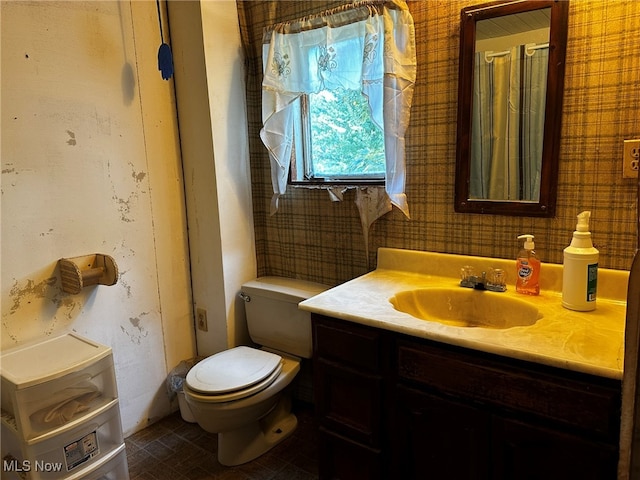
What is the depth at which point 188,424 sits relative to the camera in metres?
2.15

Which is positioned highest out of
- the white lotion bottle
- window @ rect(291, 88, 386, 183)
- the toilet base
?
window @ rect(291, 88, 386, 183)

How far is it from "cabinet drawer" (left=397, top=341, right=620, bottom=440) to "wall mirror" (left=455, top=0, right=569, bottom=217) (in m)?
0.62

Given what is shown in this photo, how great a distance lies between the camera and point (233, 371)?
1792mm

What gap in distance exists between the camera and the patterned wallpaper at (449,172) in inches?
52.0

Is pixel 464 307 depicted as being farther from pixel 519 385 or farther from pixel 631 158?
pixel 631 158

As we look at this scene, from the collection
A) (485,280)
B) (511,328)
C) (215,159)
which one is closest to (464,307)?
(485,280)

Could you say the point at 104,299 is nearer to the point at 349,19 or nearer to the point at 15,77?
the point at 15,77

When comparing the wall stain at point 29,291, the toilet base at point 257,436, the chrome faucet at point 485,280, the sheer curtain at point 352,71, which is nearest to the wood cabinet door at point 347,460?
the toilet base at point 257,436

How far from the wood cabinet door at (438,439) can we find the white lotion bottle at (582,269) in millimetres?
461

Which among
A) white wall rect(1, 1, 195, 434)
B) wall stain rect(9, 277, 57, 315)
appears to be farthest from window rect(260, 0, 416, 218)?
wall stain rect(9, 277, 57, 315)

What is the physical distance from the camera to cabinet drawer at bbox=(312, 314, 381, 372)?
1336 mm

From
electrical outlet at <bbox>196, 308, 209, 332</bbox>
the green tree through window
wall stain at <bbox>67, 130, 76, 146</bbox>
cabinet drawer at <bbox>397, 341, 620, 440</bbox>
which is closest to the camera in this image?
cabinet drawer at <bbox>397, 341, 620, 440</bbox>

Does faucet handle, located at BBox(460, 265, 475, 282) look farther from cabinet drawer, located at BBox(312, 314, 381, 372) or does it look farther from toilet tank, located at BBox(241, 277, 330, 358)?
toilet tank, located at BBox(241, 277, 330, 358)

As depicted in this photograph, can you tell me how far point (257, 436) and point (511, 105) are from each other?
1680 millimetres
